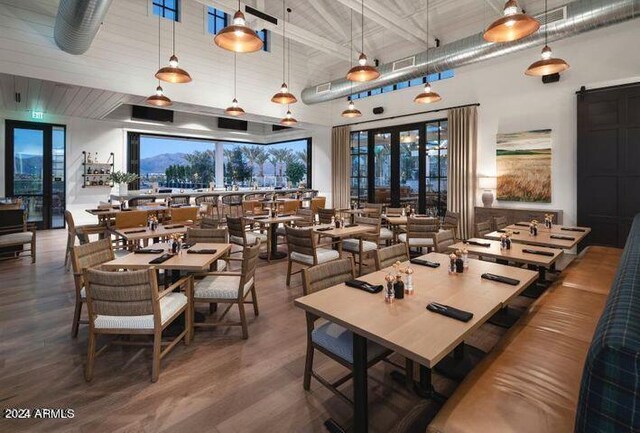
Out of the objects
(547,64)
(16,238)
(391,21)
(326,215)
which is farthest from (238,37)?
(16,238)

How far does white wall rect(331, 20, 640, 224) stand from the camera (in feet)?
19.8

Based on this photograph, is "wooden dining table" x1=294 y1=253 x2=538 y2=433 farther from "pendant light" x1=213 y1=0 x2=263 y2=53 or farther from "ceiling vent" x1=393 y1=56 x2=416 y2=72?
"ceiling vent" x1=393 y1=56 x2=416 y2=72

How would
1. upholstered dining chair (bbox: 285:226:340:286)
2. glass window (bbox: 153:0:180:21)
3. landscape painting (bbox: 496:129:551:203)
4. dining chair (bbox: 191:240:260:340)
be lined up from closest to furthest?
dining chair (bbox: 191:240:260:340) < upholstered dining chair (bbox: 285:226:340:286) < landscape painting (bbox: 496:129:551:203) < glass window (bbox: 153:0:180:21)

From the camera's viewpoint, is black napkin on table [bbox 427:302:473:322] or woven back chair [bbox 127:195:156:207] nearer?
black napkin on table [bbox 427:302:473:322]

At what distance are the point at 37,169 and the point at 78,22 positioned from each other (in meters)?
6.43

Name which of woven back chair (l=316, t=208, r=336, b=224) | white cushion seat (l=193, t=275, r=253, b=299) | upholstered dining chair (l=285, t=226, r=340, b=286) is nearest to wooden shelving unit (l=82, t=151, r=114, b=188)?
woven back chair (l=316, t=208, r=336, b=224)

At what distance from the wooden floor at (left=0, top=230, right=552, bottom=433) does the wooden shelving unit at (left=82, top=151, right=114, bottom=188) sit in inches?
286

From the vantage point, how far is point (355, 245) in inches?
203

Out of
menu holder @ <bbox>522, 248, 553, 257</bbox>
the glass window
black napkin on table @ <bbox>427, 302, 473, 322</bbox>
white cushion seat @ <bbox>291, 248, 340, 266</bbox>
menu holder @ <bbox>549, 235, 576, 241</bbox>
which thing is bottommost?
white cushion seat @ <bbox>291, 248, 340, 266</bbox>

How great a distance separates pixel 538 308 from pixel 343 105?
935 centimetres

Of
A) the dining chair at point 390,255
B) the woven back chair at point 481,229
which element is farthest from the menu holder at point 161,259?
the woven back chair at point 481,229

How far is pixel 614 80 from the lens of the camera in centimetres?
608

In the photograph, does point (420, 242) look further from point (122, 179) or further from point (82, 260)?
point (122, 179)

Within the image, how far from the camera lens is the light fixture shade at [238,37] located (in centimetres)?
299
